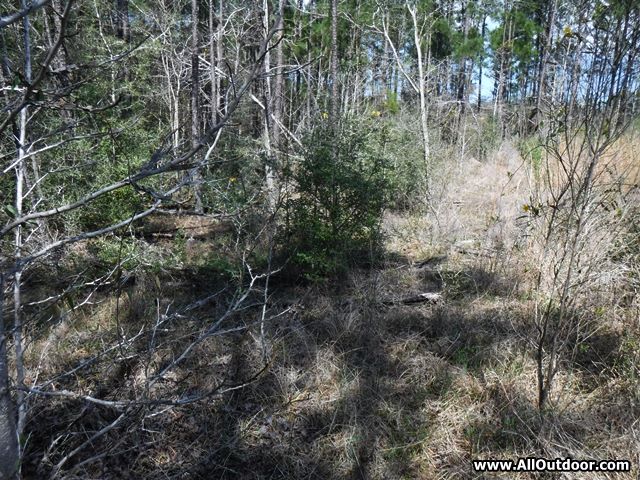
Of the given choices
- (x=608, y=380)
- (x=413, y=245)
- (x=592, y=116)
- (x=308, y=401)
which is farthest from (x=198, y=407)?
(x=413, y=245)

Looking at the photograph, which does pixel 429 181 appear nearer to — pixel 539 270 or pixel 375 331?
pixel 539 270

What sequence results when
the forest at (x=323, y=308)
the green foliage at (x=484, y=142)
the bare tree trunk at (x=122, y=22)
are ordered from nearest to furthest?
1. the forest at (x=323, y=308)
2. the green foliage at (x=484, y=142)
3. the bare tree trunk at (x=122, y=22)

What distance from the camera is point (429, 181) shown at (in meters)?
→ 5.82

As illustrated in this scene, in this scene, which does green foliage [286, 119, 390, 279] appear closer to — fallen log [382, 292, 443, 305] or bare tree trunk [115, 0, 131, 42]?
fallen log [382, 292, 443, 305]

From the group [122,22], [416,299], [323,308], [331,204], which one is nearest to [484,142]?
[331,204]

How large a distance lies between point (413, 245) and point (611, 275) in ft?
8.02

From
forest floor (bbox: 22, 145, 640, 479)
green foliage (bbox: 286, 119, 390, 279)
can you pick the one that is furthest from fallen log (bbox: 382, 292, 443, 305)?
green foliage (bbox: 286, 119, 390, 279)

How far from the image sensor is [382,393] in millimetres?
2707

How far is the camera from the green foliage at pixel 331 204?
3.90 meters

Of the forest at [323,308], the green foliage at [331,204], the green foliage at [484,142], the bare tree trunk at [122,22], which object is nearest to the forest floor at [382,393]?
the forest at [323,308]

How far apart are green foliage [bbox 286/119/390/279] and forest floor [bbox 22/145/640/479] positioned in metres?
0.38

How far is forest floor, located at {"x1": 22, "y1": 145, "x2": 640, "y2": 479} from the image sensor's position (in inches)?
88.2

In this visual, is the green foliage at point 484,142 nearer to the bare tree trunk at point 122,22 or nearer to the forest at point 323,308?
the forest at point 323,308

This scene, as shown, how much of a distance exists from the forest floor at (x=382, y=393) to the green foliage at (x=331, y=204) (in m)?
0.38
